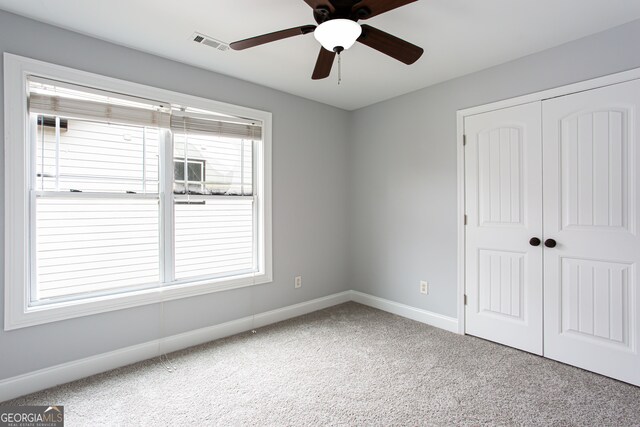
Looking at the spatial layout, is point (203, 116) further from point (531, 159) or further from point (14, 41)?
point (531, 159)

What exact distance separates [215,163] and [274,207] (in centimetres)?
75

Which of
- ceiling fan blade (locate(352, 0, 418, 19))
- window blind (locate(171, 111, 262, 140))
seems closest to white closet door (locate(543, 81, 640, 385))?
ceiling fan blade (locate(352, 0, 418, 19))

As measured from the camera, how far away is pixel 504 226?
2.80 metres

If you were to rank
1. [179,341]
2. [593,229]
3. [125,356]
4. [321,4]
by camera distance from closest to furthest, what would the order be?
[321,4]
[593,229]
[125,356]
[179,341]

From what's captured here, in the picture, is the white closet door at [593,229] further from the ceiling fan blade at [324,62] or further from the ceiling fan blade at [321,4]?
the ceiling fan blade at [321,4]

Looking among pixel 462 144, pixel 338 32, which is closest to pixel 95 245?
pixel 338 32

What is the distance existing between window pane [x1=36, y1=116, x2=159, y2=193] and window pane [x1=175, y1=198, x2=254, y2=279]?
430 mm

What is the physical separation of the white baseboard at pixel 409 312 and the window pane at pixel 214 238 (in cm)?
156

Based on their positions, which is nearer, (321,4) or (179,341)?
(321,4)

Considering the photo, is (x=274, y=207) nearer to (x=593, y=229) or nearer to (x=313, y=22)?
(x=313, y=22)

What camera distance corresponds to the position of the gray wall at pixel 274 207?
84.3 inches

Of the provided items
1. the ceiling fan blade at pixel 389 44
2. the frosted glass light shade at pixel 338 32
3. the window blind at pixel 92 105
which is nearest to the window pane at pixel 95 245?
the window blind at pixel 92 105

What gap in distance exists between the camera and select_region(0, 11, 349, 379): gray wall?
7.02 ft

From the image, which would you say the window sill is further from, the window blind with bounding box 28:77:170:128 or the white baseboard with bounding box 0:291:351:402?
the window blind with bounding box 28:77:170:128
